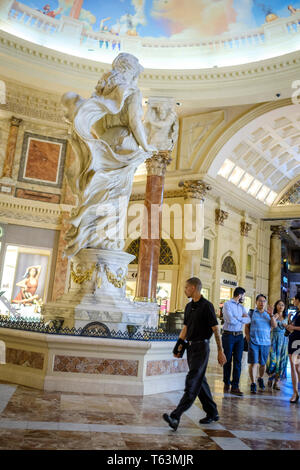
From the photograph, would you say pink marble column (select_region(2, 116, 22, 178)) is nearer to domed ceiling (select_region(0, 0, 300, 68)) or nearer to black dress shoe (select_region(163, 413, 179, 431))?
domed ceiling (select_region(0, 0, 300, 68))

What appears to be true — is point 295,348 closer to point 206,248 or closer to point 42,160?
point 42,160

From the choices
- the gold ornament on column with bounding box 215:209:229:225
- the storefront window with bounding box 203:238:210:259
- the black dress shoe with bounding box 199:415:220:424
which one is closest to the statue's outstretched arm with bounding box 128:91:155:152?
the black dress shoe with bounding box 199:415:220:424

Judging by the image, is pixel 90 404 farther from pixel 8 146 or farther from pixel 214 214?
pixel 214 214

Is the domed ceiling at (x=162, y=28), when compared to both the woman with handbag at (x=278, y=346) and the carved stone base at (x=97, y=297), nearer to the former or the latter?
the woman with handbag at (x=278, y=346)

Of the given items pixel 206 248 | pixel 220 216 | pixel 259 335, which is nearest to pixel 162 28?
pixel 220 216

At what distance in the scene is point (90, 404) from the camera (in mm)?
4633

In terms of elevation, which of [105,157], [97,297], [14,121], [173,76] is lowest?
[97,297]

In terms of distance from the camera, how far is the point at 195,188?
1850 centimetres

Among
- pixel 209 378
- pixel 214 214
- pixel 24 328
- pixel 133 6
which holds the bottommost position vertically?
pixel 209 378

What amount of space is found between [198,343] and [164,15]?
49.5 ft

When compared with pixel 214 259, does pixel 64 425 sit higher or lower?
lower
